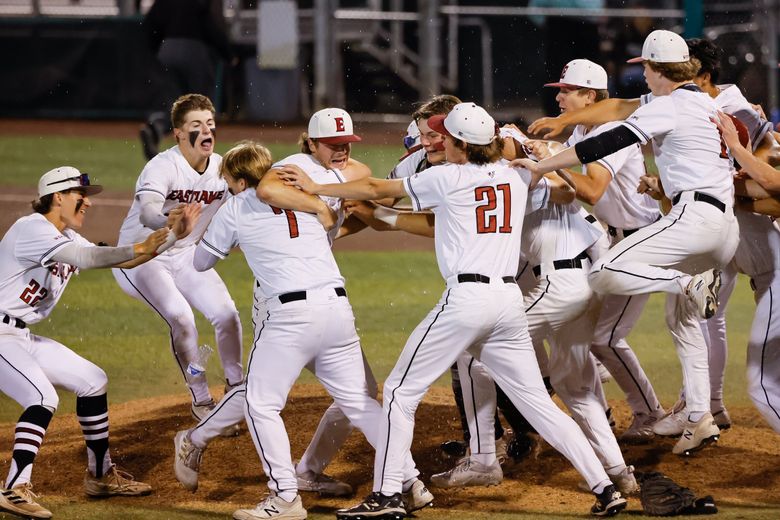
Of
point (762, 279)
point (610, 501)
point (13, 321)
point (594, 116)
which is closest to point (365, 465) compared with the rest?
point (610, 501)

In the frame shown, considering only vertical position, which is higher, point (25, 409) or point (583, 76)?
point (583, 76)

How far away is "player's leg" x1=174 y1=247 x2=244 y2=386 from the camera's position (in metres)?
7.17

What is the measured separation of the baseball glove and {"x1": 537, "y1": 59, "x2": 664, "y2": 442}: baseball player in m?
1.29

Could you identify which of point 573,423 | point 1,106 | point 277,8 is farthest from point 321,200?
point 1,106

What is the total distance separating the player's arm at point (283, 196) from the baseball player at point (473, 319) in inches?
19.7

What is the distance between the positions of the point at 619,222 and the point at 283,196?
2255 mm

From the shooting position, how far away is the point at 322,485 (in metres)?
6.14

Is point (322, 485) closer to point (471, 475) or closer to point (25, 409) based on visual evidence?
point (471, 475)

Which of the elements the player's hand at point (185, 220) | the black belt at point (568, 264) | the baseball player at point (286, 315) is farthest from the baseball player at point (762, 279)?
the player's hand at point (185, 220)

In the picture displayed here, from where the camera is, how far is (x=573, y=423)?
553 centimetres

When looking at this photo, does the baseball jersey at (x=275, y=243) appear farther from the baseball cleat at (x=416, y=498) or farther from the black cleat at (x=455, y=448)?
the black cleat at (x=455, y=448)

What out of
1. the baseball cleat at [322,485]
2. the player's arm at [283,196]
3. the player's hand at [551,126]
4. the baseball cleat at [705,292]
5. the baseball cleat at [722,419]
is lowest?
the baseball cleat at [722,419]

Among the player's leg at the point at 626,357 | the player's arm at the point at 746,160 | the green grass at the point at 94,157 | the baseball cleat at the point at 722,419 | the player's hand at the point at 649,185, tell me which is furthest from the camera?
the green grass at the point at 94,157

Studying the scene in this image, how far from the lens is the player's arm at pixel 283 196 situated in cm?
564
